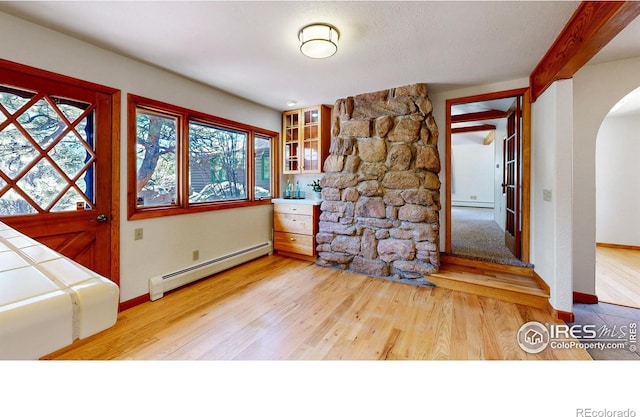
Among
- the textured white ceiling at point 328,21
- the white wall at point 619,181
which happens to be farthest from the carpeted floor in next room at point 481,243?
the textured white ceiling at point 328,21

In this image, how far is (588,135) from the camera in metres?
2.61

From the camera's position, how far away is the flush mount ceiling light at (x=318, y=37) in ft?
6.29

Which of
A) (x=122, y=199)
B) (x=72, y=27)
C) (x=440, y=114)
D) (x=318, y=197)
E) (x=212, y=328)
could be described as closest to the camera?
(x=72, y=27)

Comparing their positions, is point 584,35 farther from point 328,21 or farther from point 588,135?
point 328,21

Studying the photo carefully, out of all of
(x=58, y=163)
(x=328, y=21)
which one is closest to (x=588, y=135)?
(x=328, y=21)

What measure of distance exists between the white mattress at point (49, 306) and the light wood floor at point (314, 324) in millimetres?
1599

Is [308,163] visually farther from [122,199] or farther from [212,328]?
[212,328]

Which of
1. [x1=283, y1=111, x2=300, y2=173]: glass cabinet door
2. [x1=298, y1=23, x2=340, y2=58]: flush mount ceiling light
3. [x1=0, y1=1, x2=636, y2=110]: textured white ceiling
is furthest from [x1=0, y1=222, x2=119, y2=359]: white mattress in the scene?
[x1=283, y1=111, x2=300, y2=173]: glass cabinet door

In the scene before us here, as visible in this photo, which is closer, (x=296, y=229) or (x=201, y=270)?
(x=201, y=270)

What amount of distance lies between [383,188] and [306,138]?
60.6 inches

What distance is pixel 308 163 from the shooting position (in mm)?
4160

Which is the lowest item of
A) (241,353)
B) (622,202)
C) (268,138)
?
(241,353)
